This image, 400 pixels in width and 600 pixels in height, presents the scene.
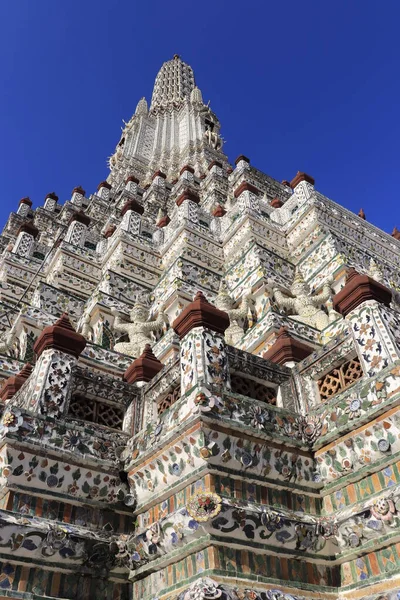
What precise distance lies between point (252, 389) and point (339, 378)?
0.94 m

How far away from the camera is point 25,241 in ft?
58.5

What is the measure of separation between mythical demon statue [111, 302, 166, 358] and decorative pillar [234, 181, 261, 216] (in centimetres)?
522

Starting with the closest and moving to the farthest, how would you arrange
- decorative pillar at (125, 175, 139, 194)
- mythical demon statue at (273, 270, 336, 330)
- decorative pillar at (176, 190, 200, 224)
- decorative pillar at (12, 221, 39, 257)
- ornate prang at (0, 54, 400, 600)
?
ornate prang at (0, 54, 400, 600) < mythical demon statue at (273, 270, 336, 330) < decorative pillar at (176, 190, 200, 224) < decorative pillar at (12, 221, 39, 257) < decorative pillar at (125, 175, 139, 194)

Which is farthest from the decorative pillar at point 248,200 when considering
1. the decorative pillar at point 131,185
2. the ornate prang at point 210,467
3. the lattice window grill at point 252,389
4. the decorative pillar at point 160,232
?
the decorative pillar at point 131,185

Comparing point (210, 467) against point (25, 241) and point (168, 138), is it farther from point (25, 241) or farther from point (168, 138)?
point (168, 138)

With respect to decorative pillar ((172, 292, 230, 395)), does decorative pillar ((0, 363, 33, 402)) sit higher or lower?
higher

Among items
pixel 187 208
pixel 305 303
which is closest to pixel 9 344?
pixel 305 303

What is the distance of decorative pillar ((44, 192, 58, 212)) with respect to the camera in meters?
31.0

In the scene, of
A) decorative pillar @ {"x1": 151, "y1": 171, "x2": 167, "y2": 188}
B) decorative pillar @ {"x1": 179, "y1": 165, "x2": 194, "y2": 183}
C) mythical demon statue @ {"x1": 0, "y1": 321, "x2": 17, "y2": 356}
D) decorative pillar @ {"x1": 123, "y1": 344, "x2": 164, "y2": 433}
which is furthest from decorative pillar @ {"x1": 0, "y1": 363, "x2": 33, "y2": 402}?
decorative pillar @ {"x1": 151, "y1": 171, "x2": 167, "y2": 188}

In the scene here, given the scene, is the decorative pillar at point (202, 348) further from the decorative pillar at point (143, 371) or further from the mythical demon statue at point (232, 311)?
the mythical demon statue at point (232, 311)

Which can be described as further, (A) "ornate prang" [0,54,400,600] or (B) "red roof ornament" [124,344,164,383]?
(B) "red roof ornament" [124,344,164,383]

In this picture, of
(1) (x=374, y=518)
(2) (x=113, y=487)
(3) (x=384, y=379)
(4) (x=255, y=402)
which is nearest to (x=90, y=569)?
(2) (x=113, y=487)

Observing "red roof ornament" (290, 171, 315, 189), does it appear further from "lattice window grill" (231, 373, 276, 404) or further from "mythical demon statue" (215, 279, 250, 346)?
"lattice window grill" (231, 373, 276, 404)

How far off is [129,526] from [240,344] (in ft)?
13.1
